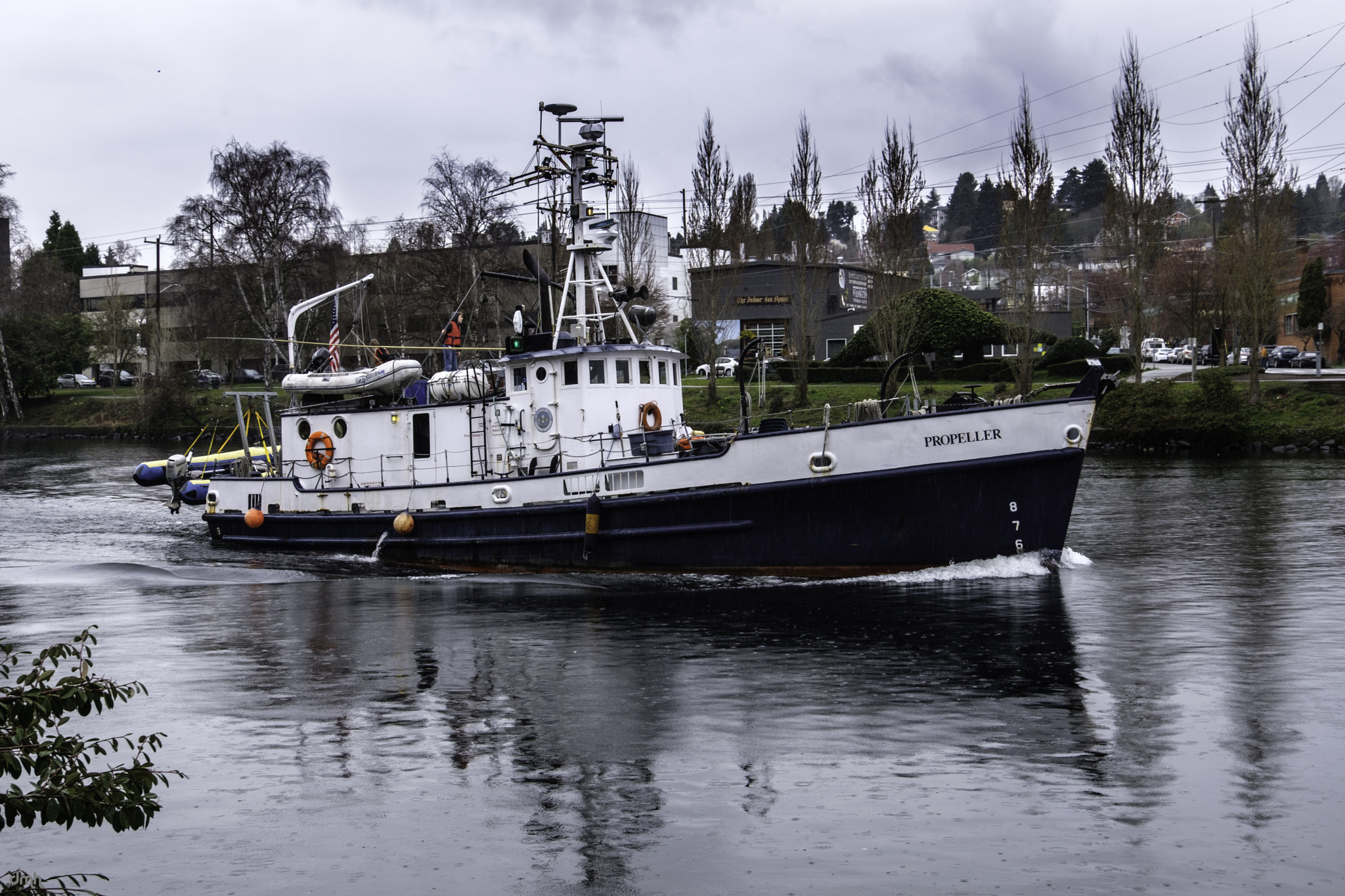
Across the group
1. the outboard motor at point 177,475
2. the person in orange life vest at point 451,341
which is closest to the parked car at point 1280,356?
the person in orange life vest at point 451,341

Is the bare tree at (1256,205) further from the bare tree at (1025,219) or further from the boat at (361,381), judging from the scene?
the boat at (361,381)

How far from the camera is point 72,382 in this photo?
82375mm

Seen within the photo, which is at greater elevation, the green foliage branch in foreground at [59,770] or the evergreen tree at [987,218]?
the evergreen tree at [987,218]

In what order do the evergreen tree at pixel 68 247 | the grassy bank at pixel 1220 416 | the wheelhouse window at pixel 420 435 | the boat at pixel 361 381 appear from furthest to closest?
1. the evergreen tree at pixel 68 247
2. the grassy bank at pixel 1220 416
3. the boat at pixel 361 381
4. the wheelhouse window at pixel 420 435

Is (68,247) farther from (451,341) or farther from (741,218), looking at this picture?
(451,341)

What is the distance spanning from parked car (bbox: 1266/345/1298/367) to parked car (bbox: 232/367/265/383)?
202ft

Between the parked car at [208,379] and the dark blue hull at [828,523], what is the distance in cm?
5618

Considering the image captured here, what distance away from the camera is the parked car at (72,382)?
80.8 meters

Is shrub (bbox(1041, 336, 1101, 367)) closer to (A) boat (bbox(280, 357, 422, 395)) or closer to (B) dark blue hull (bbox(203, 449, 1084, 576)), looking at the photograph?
(B) dark blue hull (bbox(203, 449, 1084, 576))

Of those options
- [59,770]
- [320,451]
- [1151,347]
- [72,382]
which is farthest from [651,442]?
[72,382]

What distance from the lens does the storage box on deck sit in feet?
67.4

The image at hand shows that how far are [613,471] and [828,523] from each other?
12.8 ft

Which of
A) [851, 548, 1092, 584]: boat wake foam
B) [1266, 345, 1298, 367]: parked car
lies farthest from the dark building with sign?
[851, 548, 1092, 584]: boat wake foam

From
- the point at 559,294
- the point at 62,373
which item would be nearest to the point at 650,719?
the point at 559,294
